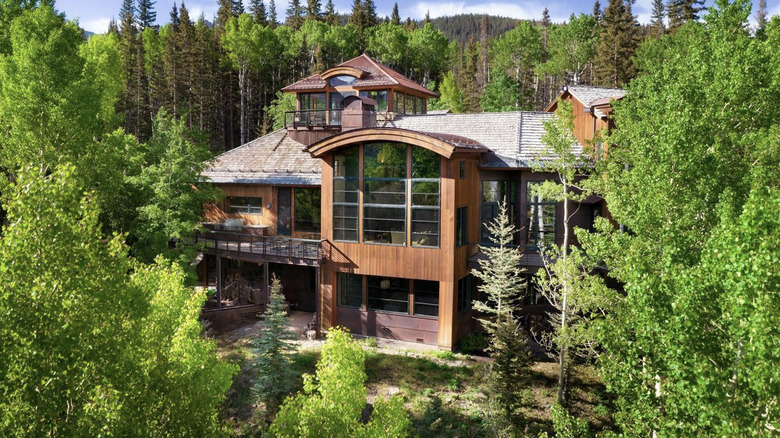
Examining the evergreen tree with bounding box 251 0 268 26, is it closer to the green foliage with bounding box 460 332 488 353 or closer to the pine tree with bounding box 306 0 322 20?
the pine tree with bounding box 306 0 322 20

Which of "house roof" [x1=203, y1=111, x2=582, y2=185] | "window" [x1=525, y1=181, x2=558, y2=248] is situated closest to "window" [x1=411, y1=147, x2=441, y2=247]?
"house roof" [x1=203, y1=111, x2=582, y2=185]

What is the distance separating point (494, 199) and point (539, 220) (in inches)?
71.4

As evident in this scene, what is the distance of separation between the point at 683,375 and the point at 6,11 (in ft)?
86.6

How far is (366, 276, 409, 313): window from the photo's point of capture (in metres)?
18.5

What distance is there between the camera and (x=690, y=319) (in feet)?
22.0

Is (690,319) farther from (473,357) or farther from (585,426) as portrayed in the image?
(473,357)

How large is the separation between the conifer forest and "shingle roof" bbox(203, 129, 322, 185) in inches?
57.6

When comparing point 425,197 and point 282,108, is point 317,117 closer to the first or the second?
point 425,197

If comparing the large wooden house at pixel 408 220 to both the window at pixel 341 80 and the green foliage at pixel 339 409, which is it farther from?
the green foliage at pixel 339 409

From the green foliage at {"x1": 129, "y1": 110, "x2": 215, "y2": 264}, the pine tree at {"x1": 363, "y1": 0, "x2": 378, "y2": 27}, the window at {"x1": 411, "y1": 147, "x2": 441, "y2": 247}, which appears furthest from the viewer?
the pine tree at {"x1": 363, "y1": 0, "x2": 378, "y2": 27}

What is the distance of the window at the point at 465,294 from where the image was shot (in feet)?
60.5

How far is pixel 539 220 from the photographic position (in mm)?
18812

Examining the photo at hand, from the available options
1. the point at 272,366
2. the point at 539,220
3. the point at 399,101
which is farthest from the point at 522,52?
the point at 272,366

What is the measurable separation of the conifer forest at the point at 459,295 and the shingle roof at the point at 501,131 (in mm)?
510
